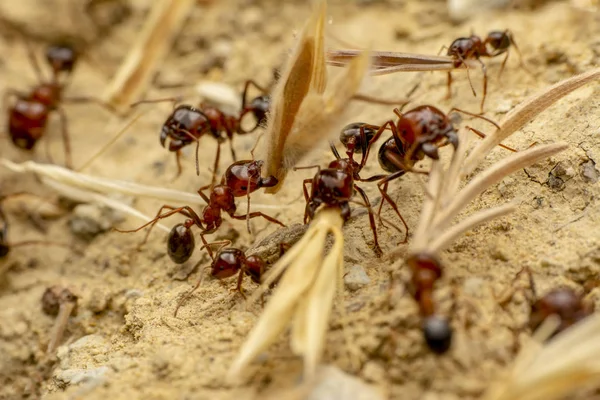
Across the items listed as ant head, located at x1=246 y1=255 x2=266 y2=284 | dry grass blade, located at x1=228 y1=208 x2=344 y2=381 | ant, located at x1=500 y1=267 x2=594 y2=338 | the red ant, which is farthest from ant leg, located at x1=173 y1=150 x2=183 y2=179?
ant, located at x1=500 y1=267 x2=594 y2=338

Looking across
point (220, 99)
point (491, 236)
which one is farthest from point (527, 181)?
point (220, 99)

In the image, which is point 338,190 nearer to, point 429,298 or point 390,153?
point 390,153

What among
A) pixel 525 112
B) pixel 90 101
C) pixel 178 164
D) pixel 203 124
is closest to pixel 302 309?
pixel 525 112

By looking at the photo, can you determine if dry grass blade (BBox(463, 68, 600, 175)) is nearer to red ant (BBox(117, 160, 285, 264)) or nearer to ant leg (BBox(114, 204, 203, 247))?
red ant (BBox(117, 160, 285, 264))

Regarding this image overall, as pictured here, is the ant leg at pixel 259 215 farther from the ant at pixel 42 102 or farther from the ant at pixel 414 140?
the ant at pixel 42 102

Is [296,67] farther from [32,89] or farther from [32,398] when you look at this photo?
[32,89]

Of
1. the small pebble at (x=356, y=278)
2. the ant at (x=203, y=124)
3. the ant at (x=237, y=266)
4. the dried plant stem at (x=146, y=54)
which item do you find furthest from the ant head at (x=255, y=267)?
the dried plant stem at (x=146, y=54)
